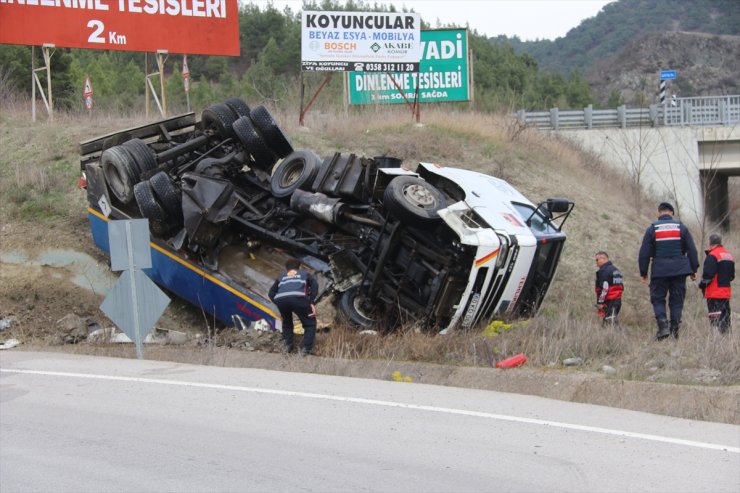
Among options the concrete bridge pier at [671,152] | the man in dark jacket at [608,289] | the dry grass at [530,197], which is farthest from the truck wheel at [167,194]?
the concrete bridge pier at [671,152]

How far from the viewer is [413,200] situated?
10.1 metres

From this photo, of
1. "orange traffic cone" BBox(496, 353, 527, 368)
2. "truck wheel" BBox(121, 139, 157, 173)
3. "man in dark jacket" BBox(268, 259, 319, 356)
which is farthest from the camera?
"truck wheel" BBox(121, 139, 157, 173)

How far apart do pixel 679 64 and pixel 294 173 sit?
118765 mm

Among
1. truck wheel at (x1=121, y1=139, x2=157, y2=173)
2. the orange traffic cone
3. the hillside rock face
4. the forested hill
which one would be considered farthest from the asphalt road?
the forested hill

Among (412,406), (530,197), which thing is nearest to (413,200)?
(412,406)

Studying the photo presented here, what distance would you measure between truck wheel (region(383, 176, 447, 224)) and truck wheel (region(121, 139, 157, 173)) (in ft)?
12.1

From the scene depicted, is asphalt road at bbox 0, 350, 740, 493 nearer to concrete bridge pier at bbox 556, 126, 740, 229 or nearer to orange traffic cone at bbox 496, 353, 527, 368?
orange traffic cone at bbox 496, 353, 527, 368

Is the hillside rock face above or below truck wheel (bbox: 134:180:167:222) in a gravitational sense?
above

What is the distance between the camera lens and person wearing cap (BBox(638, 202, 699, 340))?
10266mm

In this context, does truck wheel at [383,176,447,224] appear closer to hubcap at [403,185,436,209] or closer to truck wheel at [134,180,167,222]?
hubcap at [403,185,436,209]

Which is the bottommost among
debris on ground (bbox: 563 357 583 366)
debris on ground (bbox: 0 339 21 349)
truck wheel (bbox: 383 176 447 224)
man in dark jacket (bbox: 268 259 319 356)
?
debris on ground (bbox: 0 339 21 349)

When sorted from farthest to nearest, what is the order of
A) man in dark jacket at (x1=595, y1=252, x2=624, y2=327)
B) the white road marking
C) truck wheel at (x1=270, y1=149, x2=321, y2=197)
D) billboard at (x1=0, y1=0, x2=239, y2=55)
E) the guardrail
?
the guardrail → billboard at (x1=0, y1=0, x2=239, y2=55) → man in dark jacket at (x1=595, y1=252, x2=624, y2=327) → truck wheel at (x1=270, y1=149, x2=321, y2=197) → the white road marking

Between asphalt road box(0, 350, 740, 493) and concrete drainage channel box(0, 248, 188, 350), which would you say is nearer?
asphalt road box(0, 350, 740, 493)

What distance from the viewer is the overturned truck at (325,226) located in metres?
10.1
